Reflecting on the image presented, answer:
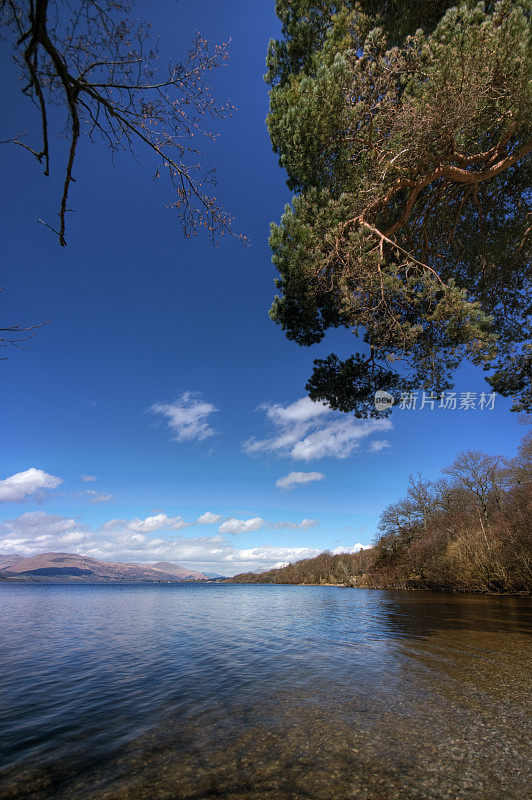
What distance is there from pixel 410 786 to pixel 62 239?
480 centimetres

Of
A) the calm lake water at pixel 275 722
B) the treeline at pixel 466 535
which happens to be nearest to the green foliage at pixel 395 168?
the calm lake water at pixel 275 722

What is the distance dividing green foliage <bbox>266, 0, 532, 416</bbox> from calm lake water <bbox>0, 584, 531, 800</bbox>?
20.3 feet

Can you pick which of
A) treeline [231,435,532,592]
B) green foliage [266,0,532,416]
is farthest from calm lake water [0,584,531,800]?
treeline [231,435,532,592]

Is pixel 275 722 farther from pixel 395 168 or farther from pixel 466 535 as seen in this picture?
pixel 466 535

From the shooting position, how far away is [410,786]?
103 inches

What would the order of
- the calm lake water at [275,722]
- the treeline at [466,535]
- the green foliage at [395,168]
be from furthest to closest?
the treeline at [466,535] < the green foliage at [395,168] < the calm lake water at [275,722]

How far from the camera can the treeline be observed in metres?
23.8

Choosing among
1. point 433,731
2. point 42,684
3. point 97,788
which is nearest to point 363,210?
point 433,731

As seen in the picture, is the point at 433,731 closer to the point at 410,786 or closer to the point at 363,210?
the point at 410,786

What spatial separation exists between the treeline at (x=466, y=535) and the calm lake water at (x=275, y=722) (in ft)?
61.8

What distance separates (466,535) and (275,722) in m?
29.9

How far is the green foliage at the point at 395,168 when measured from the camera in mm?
7195

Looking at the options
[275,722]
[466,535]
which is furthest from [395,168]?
[466,535]

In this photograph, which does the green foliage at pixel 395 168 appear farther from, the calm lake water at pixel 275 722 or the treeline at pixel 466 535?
the treeline at pixel 466 535
